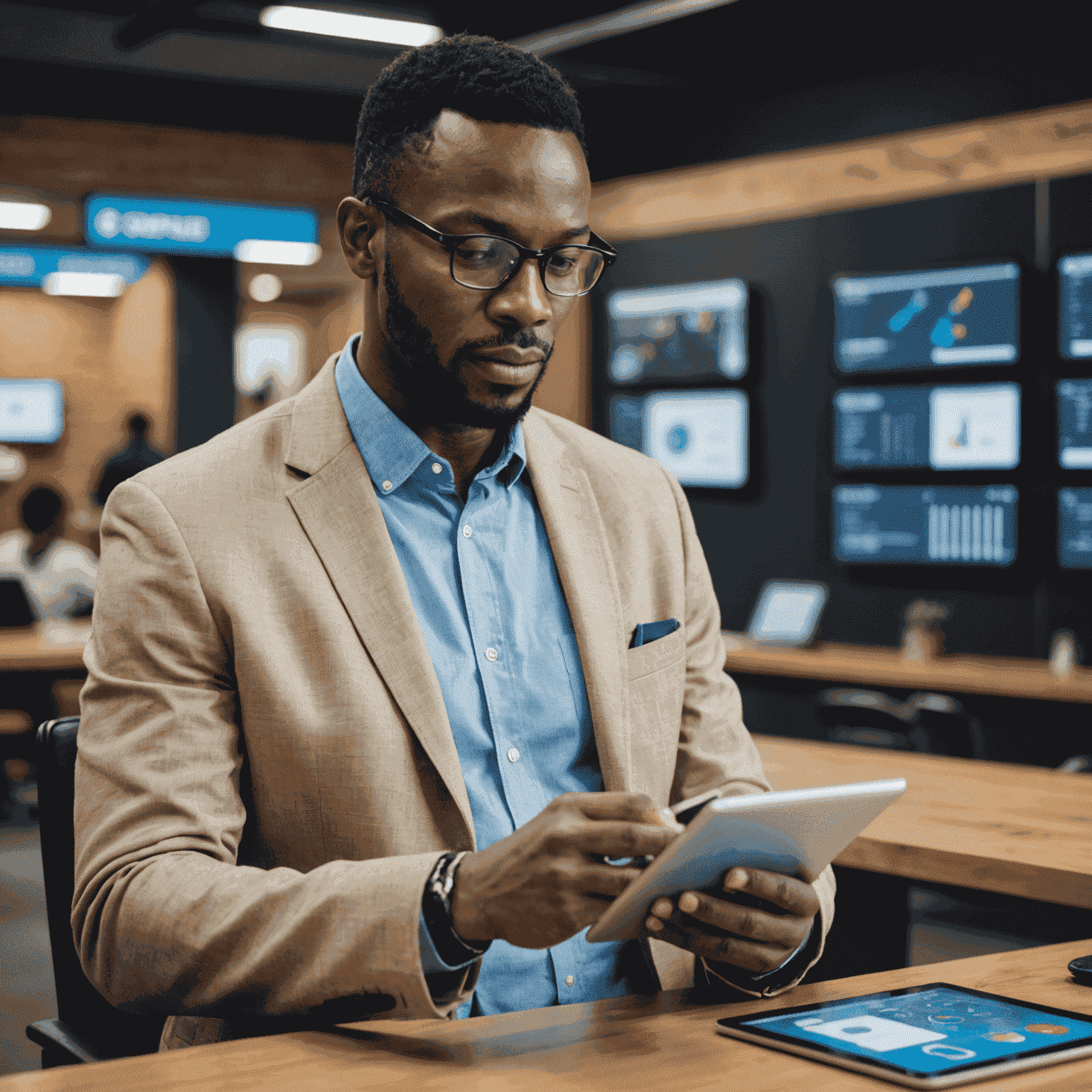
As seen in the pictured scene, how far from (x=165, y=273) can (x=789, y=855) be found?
34.3ft

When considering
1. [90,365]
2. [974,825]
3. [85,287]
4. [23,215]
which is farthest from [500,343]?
[90,365]

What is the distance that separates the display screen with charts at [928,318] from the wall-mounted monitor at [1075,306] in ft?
0.64

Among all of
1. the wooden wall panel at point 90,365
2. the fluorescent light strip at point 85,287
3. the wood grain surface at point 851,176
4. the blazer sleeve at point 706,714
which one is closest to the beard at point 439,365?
the blazer sleeve at point 706,714

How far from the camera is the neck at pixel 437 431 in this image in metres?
1.67

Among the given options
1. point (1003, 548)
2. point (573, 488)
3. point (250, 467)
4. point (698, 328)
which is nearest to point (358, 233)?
point (250, 467)

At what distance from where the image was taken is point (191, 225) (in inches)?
290

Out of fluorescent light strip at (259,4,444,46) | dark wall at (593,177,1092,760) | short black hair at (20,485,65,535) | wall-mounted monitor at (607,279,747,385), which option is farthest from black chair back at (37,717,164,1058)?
wall-mounted monitor at (607,279,747,385)

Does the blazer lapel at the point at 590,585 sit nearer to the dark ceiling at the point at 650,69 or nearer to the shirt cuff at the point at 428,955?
the shirt cuff at the point at 428,955

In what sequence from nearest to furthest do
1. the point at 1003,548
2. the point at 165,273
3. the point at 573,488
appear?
the point at 573,488 → the point at 1003,548 → the point at 165,273

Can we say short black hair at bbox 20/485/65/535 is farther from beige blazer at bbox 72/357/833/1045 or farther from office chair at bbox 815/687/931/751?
beige blazer at bbox 72/357/833/1045

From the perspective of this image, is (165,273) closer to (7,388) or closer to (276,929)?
(7,388)

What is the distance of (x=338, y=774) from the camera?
1.45m

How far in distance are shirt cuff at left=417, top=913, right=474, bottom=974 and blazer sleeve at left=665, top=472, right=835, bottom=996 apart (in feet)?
1.77

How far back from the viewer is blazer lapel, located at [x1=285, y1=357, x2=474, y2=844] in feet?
4.83
